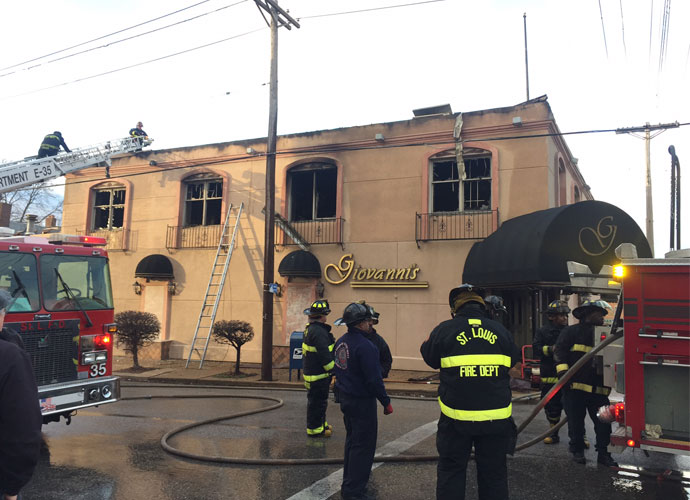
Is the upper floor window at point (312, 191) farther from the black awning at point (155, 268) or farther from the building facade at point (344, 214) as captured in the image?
the black awning at point (155, 268)

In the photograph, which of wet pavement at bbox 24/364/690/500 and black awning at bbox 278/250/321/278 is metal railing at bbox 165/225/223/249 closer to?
black awning at bbox 278/250/321/278

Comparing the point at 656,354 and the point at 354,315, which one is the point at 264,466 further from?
the point at 656,354

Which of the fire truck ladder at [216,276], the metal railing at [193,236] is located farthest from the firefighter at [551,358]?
the metal railing at [193,236]

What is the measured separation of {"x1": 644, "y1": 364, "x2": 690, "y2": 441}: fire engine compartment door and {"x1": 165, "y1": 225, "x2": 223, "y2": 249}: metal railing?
1392 centimetres

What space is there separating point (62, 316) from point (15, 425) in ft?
14.6

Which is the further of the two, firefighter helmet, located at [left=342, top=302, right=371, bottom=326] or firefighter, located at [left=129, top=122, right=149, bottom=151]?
firefighter, located at [left=129, top=122, right=149, bottom=151]

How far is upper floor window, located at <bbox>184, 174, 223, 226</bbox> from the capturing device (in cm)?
1727

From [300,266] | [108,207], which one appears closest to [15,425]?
[300,266]

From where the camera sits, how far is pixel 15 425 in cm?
239

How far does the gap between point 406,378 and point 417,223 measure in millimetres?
4170

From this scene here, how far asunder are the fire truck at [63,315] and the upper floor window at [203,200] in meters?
9.97

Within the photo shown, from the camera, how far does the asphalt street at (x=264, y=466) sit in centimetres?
489

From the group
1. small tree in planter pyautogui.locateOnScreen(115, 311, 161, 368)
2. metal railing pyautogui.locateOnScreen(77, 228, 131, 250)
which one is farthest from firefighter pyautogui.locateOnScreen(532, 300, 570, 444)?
metal railing pyautogui.locateOnScreen(77, 228, 131, 250)

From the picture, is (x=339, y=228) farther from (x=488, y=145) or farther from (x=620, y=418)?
(x=620, y=418)
